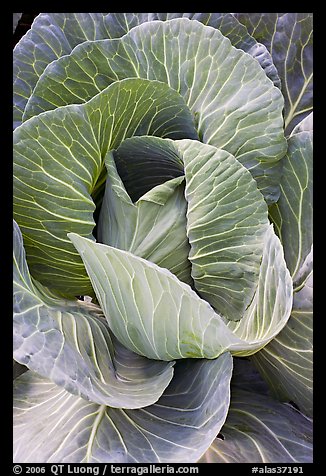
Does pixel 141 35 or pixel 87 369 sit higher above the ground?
pixel 141 35

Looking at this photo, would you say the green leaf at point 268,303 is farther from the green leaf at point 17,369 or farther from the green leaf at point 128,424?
the green leaf at point 17,369

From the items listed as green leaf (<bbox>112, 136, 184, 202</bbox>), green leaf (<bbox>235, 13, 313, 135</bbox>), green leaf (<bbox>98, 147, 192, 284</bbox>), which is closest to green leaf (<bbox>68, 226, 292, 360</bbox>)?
green leaf (<bbox>98, 147, 192, 284</bbox>)

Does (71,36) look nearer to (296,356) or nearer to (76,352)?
(76,352)

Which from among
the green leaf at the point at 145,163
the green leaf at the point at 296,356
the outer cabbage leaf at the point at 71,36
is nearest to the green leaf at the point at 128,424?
the green leaf at the point at 296,356

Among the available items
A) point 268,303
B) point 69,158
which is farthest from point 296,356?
point 69,158

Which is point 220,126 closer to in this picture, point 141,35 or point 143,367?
point 141,35
